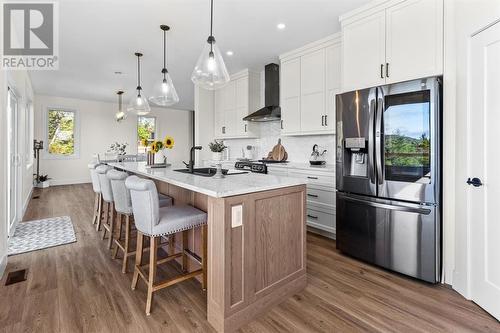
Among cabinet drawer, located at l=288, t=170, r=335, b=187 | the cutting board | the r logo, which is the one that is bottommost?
cabinet drawer, located at l=288, t=170, r=335, b=187

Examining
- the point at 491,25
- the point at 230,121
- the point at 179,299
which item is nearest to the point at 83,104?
the point at 230,121

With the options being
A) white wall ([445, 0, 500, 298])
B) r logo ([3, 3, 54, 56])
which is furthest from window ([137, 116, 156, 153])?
white wall ([445, 0, 500, 298])

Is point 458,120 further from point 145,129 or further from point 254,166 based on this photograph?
point 145,129

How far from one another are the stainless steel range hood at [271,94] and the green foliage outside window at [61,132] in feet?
21.2

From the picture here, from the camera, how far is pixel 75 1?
2.75 metres

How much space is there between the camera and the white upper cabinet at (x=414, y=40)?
2277 mm

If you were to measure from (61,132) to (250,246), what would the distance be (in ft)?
28.7

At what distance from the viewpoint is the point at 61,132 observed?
26.5 feet

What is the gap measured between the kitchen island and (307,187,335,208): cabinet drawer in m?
1.29

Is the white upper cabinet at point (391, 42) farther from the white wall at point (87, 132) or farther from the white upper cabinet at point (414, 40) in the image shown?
the white wall at point (87, 132)

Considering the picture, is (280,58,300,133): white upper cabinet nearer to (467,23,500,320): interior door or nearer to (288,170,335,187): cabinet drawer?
(288,170,335,187): cabinet drawer

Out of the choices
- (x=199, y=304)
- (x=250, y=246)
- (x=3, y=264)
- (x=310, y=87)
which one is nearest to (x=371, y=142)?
(x=250, y=246)

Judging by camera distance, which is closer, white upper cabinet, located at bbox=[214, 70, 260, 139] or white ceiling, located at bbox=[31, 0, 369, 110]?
white ceiling, located at bbox=[31, 0, 369, 110]

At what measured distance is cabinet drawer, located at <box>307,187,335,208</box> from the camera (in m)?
3.31
